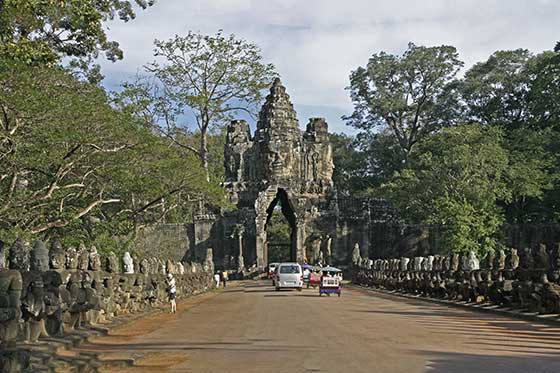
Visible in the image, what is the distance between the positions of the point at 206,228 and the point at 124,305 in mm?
38820

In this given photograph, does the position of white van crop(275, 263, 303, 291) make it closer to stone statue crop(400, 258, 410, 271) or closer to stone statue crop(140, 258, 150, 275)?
stone statue crop(400, 258, 410, 271)

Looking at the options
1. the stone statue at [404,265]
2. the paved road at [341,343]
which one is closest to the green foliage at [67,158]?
the paved road at [341,343]

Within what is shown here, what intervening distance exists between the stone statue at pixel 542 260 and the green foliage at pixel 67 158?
1346 centimetres

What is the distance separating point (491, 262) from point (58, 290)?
14.8 meters

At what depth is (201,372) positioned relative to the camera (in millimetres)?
9555

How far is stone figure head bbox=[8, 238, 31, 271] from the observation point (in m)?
11.8

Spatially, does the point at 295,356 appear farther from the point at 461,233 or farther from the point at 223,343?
the point at 461,233

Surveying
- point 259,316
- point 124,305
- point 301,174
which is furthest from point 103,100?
point 301,174

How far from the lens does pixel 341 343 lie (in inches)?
488

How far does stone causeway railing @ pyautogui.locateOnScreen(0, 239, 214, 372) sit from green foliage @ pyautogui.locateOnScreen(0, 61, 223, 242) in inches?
149

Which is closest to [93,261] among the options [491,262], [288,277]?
[491,262]

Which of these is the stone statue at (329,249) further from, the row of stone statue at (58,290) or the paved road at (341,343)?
the paved road at (341,343)

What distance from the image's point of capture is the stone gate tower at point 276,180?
5731 centimetres

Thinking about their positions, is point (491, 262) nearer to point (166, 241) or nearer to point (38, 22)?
point (38, 22)
